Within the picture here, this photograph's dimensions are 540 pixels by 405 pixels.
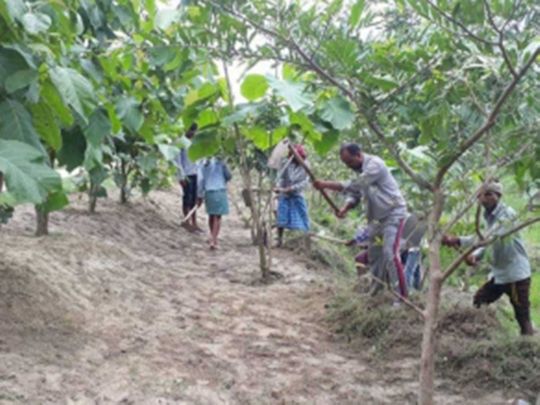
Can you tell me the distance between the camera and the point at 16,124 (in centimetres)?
200

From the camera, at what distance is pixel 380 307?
14.7ft

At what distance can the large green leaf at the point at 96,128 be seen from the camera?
2387 millimetres

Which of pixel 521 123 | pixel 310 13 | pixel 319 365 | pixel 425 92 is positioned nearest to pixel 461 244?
pixel 319 365

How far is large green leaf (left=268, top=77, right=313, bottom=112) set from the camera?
2178 mm

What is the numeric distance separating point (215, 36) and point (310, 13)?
371 millimetres

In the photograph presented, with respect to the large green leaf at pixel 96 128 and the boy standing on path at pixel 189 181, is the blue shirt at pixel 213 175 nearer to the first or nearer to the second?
the boy standing on path at pixel 189 181

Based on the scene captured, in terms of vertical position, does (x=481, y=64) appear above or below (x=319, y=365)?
above

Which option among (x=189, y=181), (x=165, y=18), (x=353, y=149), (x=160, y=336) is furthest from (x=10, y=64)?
(x=189, y=181)

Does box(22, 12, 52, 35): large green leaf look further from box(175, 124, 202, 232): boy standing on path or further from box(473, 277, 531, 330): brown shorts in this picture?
box(175, 124, 202, 232): boy standing on path

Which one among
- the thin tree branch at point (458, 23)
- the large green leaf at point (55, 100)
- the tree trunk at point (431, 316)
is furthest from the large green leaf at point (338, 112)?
the large green leaf at point (55, 100)

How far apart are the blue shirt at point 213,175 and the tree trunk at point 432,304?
495cm

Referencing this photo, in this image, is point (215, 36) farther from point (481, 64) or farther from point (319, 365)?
point (319, 365)

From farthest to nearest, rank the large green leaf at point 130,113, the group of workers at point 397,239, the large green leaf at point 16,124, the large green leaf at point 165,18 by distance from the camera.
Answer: the group of workers at point 397,239 < the large green leaf at point 130,113 < the large green leaf at point 165,18 < the large green leaf at point 16,124

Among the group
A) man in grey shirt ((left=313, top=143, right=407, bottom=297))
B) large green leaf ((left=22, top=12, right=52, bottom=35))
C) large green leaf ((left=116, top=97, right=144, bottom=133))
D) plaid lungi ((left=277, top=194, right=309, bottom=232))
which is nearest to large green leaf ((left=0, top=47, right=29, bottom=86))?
large green leaf ((left=22, top=12, right=52, bottom=35))
